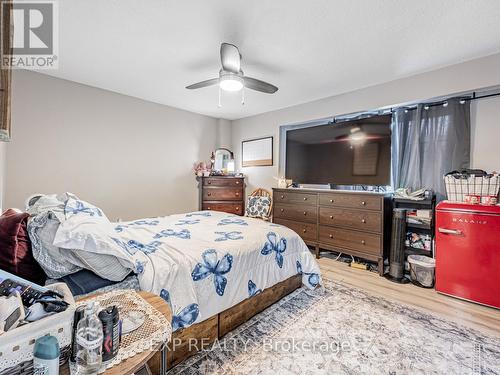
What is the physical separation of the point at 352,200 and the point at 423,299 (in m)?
1.27

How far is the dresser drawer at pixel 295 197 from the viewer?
11.7ft

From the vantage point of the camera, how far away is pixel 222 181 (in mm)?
4469

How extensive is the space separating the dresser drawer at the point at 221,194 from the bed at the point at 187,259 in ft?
5.89

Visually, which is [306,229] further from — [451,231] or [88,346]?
[88,346]

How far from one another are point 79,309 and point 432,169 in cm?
344

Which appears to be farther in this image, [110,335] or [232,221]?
[232,221]

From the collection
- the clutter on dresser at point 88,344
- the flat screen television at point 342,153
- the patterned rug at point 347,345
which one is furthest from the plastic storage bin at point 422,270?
the clutter on dresser at point 88,344

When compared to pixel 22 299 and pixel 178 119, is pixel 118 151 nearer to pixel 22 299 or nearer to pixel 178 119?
pixel 178 119

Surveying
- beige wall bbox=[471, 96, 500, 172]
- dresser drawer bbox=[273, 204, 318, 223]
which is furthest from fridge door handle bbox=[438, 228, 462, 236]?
dresser drawer bbox=[273, 204, 318, 223]

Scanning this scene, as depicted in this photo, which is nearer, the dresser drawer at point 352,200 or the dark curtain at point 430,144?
the dark curtain at point 430,144

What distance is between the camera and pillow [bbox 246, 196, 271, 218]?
4184 mm

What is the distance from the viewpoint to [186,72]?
286cm

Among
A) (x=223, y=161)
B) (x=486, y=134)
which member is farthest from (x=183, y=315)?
(x=223, y=161)

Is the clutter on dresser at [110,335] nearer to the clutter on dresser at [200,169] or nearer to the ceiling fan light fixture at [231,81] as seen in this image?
the ceiling fan light fixture at [231,81]
